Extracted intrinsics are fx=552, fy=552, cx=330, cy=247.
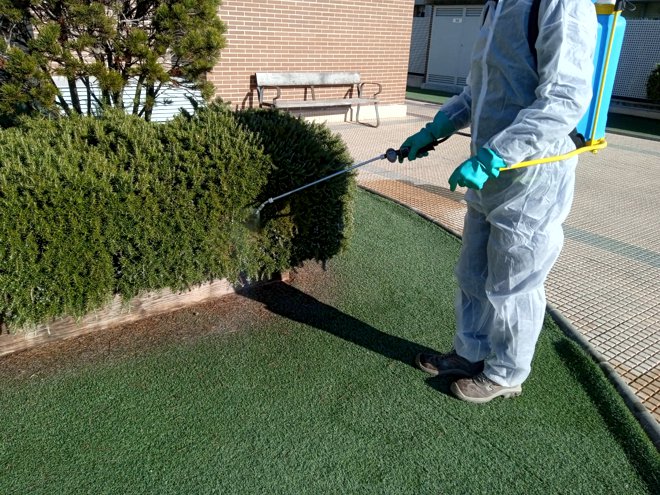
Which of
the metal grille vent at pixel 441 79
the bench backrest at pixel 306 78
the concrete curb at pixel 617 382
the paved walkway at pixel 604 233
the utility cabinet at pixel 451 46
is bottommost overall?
the concrete curb at pixel 617 382

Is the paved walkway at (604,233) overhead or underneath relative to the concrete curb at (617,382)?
overhead

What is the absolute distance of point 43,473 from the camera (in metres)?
2.15

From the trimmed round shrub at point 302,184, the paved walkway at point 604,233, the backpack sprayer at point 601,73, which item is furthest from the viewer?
the paved walkway at point 604,233

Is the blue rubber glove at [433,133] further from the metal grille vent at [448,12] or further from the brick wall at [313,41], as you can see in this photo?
the metal grille vent at [448,12]

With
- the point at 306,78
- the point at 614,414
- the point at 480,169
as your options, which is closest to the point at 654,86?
the point at 306,78

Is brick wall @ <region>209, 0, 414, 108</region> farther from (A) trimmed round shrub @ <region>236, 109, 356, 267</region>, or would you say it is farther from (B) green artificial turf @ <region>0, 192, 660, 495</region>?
(B) green artificial turf @ <region>0, 192, 660, 495</region>

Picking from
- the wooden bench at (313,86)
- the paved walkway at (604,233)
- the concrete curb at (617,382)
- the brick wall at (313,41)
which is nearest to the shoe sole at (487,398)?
the concrete curb at (617,382)

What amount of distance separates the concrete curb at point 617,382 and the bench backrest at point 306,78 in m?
6.56

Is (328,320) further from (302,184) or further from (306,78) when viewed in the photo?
(306,78)

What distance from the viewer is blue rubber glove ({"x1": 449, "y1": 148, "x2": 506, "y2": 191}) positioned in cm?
220

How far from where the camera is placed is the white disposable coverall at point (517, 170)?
7.03ft

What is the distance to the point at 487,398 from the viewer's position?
107 inches

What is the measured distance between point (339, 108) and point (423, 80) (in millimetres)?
8890

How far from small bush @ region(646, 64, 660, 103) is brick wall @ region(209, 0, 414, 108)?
614 cm
